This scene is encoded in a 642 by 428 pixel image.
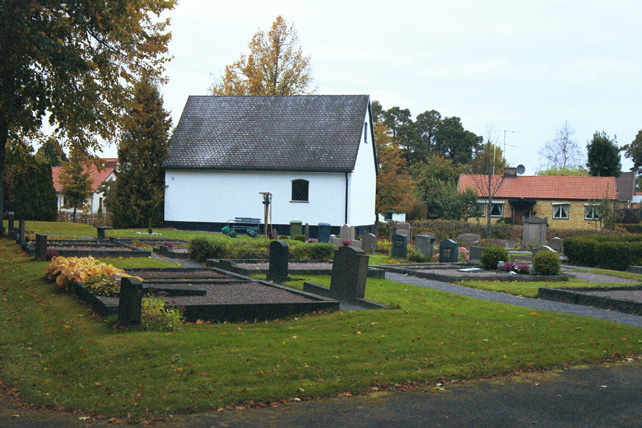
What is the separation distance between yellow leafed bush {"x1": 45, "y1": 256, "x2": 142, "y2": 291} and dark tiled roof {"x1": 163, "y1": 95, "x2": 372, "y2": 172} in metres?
23.1

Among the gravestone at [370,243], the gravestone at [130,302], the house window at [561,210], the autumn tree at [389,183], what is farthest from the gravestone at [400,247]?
the house window at [561,210]

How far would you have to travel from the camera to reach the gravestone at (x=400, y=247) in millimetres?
24203

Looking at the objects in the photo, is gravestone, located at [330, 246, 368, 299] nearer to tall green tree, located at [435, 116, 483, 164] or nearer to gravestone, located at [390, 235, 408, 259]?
gravestone, located at [390, 235, 408, 259]

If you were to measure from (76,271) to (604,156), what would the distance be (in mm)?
56232

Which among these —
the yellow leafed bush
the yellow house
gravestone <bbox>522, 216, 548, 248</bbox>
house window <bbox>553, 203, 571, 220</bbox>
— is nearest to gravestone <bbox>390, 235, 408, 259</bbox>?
gravestone <bbox>522, 216, 548, 248</bbox>

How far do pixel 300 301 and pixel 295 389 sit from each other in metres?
4.42

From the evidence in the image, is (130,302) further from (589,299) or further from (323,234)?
(323,234)

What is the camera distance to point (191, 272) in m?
15.5

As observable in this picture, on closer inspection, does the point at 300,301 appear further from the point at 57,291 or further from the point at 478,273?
the point at 478,273

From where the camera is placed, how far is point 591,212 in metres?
46.6

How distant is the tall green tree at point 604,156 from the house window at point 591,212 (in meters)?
10.9

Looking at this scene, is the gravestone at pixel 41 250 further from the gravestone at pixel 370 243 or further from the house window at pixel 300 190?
the house window at pixel 300 190

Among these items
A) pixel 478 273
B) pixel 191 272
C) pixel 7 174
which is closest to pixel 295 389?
pixel 191 272

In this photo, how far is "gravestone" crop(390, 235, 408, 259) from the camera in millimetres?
24203
